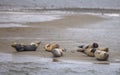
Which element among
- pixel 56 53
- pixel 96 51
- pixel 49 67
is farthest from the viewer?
pixel 56 53

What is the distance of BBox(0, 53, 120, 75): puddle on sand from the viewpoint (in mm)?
11476

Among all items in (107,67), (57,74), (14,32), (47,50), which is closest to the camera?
(57,74)

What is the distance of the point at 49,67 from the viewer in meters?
12.1

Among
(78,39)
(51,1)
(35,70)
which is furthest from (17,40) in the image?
(51,1)

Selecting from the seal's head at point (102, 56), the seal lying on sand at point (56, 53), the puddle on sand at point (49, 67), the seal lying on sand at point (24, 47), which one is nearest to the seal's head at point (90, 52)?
the seal's head at point (102, 56)

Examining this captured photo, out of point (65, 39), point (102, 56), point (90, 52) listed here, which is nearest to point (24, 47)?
point (90, 52)

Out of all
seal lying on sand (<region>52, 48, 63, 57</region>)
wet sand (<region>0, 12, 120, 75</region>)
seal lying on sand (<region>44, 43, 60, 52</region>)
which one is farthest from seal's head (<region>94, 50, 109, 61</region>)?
seal lying on sand (<region>44, 43, 60, 52</region>)

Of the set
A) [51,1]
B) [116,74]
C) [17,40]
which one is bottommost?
[116,74]

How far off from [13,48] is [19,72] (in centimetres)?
382

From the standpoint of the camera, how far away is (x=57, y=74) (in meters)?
11.3

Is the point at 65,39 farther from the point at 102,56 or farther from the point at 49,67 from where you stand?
the point at 49,67

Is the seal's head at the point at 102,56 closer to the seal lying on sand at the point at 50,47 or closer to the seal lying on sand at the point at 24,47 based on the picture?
the seal lying on sand at the point at 50,47

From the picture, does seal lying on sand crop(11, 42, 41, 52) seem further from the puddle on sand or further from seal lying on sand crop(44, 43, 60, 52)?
the puddle on sand

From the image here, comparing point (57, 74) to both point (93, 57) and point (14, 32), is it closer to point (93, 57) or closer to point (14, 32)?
point (93, 57)
